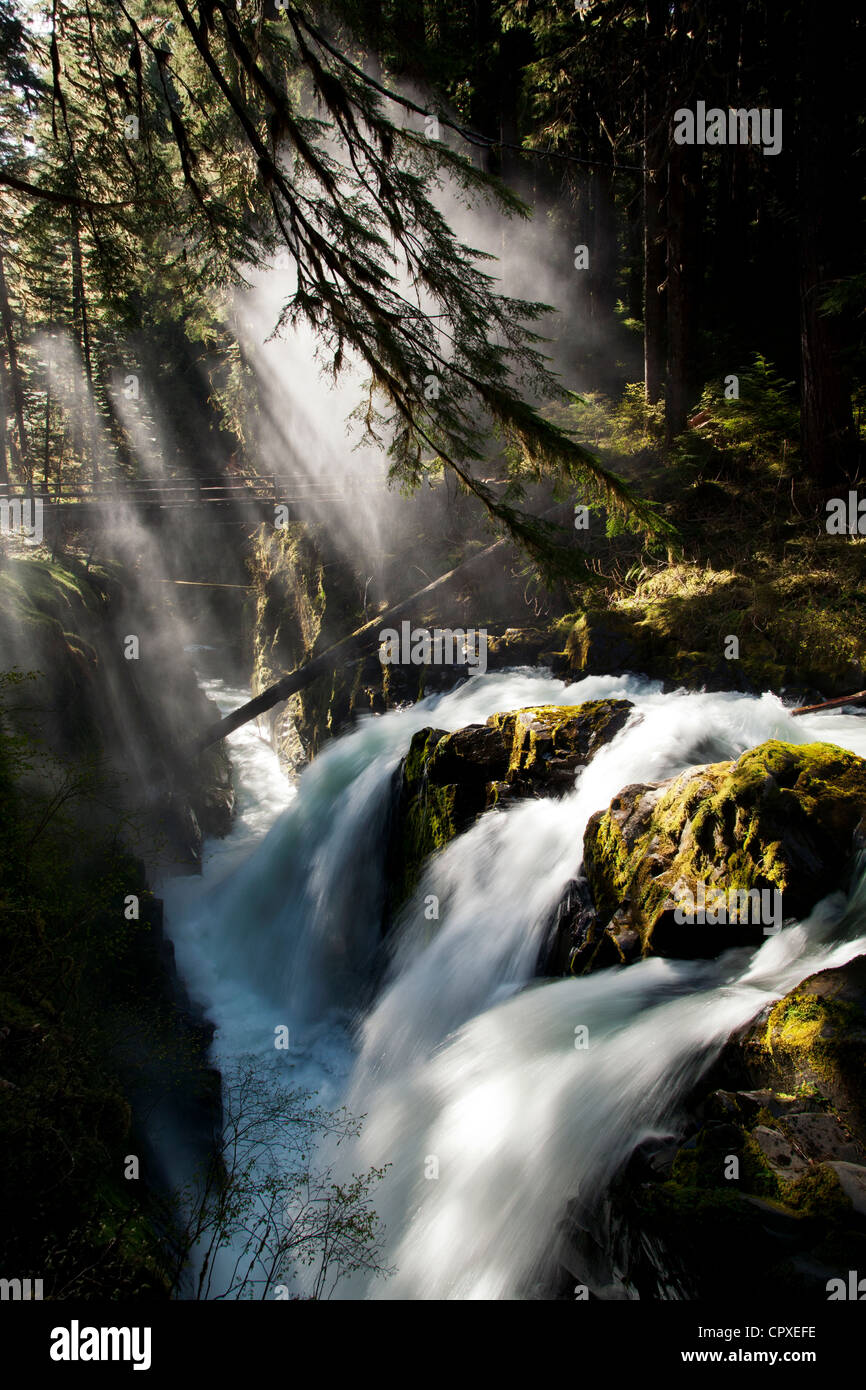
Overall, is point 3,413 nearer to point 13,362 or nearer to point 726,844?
point 13,362

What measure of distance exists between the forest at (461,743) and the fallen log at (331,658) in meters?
0.08

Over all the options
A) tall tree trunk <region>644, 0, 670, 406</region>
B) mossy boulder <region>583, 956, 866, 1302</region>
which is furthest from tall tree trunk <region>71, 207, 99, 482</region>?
mossy boulder <region>583, 956, 866, 1302</region>

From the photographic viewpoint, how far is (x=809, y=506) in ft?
35.0

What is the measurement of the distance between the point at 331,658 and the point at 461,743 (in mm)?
6424

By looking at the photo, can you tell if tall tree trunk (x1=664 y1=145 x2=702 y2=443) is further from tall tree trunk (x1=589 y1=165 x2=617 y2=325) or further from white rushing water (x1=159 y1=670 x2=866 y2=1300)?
tall tree trunk (x1=589 y1=165 x2=617 y2=325)

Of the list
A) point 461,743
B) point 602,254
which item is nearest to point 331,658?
point 461,743

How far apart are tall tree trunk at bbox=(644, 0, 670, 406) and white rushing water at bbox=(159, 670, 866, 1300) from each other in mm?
8266

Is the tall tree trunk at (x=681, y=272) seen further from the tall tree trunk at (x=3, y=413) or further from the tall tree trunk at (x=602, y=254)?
the tall tree trunk at (x=3, y=413)

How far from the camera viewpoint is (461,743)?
29.9 feet

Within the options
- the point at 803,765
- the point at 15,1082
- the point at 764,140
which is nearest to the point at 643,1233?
the point at 803,765

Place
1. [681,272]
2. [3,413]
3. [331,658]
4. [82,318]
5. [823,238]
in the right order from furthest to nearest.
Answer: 1. [3,413]
2. [82,318]
3. [331,658]
4. [681,272]
5. [823,238]

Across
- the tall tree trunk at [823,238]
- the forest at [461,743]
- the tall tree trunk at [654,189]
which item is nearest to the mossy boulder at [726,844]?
the forest at [461,743]

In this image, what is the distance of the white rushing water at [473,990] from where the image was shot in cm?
446
